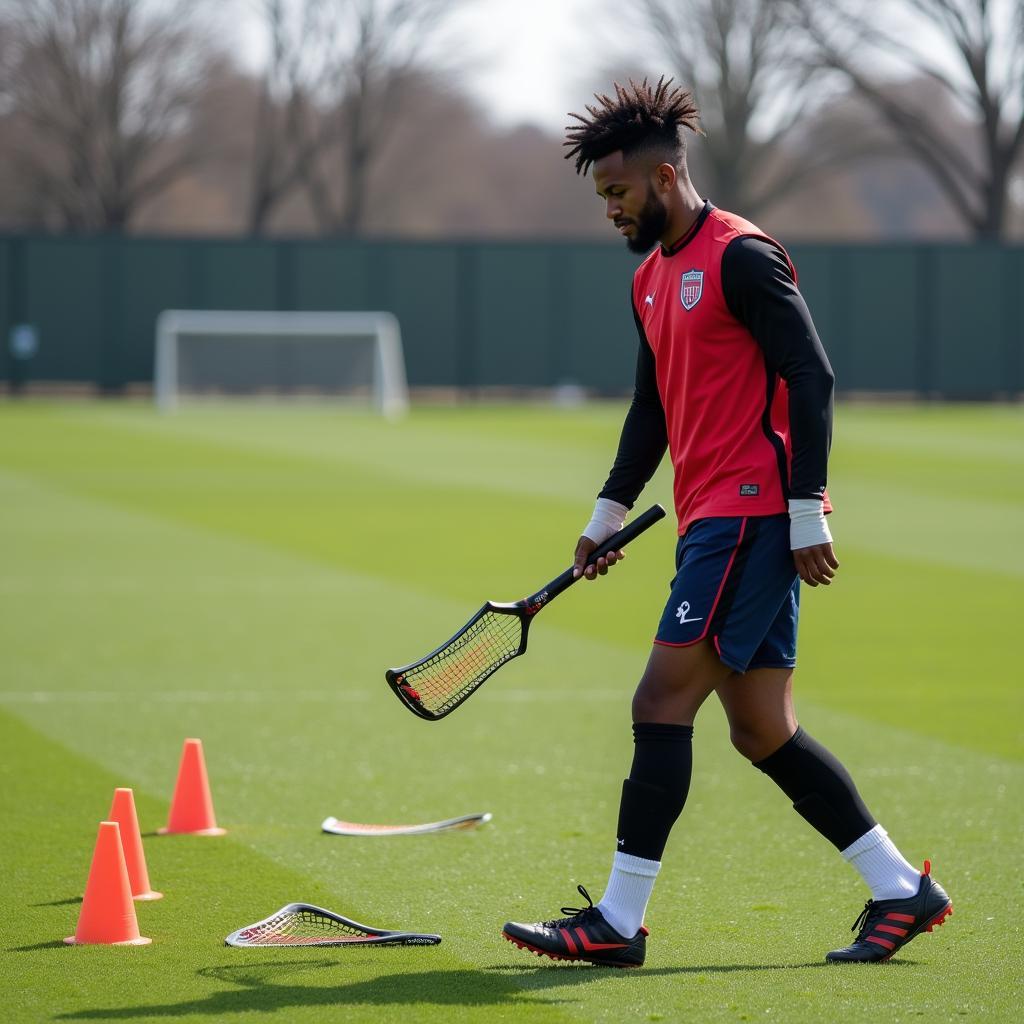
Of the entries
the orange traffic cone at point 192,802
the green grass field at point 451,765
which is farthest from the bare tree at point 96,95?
the orange traffic cone at point 192,802

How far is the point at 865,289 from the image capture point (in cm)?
4169

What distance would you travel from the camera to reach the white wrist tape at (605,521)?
537 centimetres

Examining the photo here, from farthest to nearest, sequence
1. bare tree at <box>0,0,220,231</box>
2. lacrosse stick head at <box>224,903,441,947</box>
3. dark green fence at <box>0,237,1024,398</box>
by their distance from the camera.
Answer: bare tree at <box>0,0,220,231</box>, dark green fence at <box>0,237,1024,398</box>, lacrosse stick head at <box>224,903,441,947</box>

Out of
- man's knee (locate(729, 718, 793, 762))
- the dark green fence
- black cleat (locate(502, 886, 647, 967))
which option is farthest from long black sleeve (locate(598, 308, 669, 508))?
the dark green fence

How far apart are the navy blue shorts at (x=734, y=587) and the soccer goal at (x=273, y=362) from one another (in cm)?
3248

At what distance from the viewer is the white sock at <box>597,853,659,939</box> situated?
15.9ft

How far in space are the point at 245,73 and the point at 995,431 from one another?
111 ft

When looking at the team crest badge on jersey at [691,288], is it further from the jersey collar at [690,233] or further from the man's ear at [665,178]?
the man's ear at [665,178]

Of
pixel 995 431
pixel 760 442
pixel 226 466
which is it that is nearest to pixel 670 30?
pixel 995 431

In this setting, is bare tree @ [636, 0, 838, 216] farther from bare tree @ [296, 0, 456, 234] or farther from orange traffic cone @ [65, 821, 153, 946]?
orange traffic cone @ [65, 821, 153, 946]

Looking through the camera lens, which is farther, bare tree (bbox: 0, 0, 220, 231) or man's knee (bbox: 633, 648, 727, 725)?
bare tree (bbox: 0, 0, 220, 231)

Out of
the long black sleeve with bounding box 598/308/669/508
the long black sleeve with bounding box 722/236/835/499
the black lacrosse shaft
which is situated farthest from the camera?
the long black sleeve with bounding box 598/308/669/508

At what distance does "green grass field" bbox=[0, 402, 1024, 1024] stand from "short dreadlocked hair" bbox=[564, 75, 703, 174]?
2145mm

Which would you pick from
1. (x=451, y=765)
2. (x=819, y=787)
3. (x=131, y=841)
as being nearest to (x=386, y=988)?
(x=131, y=841)
